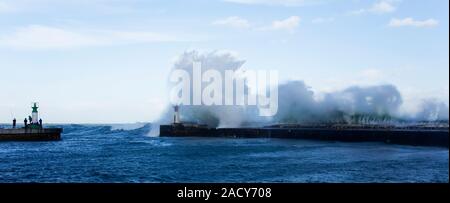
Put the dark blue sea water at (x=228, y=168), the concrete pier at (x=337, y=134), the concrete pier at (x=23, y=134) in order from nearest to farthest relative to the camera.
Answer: the dark blue sea water at (x=228, y=168), the concrete pier at (x=337, y=134), the concrete pier at (x=23, y=134)

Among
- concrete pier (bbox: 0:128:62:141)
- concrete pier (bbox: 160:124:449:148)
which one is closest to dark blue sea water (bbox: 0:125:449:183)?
concrete pier (bbox: 160:124:449:148)

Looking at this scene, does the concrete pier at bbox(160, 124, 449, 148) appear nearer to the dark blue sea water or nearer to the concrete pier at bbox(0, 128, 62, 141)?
the dark blue sea water

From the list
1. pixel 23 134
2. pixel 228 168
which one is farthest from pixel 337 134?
pixel 23 134

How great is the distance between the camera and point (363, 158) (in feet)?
134

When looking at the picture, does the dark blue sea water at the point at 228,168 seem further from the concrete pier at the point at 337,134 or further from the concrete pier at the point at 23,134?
the concrete pier at the point at 23,134

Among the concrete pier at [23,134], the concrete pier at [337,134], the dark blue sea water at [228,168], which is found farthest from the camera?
the concrete pier at [23,134]

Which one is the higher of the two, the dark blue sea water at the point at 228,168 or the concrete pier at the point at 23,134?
the concrete pier at the point at 23,134

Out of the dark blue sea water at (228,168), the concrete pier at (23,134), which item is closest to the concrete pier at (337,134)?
the dark blue sea water at (228,168)

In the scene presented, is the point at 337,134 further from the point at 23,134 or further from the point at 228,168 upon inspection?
the point at 23,134

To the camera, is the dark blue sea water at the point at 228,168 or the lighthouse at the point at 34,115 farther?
the lighthouse at the point at 34,115
